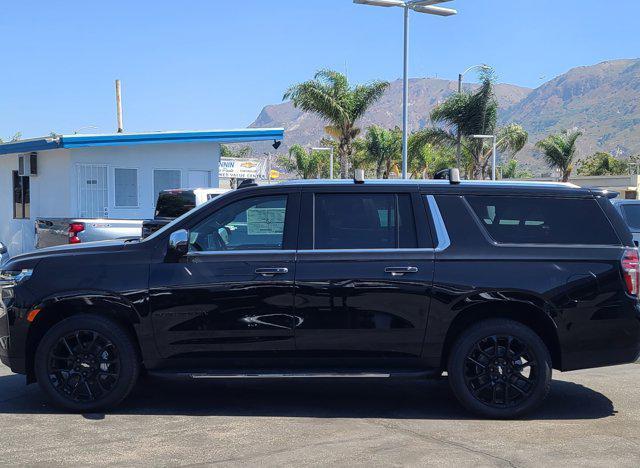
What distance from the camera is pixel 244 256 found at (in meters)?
6.26

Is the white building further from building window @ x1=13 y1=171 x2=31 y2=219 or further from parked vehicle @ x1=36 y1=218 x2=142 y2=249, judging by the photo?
parked vehicle @ x1=36 y1=218 x2=142 y2=249

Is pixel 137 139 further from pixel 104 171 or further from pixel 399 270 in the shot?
pixel 399 270

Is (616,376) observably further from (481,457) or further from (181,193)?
(181,193)

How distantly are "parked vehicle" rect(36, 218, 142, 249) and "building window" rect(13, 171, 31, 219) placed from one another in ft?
29.8

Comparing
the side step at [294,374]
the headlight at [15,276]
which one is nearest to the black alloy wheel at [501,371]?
the side step at [294,374]

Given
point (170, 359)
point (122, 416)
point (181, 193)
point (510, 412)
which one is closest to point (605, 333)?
point (510, 412)

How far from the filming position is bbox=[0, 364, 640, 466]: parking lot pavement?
17.5 feet

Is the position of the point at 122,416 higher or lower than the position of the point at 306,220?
lower

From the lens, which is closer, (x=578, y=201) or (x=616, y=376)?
(x=578, y=201)

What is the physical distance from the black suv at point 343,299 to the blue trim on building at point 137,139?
14.1 meters

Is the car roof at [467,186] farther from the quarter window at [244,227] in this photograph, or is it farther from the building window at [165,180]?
the building window at [165,180]

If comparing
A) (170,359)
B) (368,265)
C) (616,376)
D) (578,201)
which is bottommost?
(616,376)

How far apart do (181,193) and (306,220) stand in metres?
8.55

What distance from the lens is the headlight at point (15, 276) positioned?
20.9 feet
